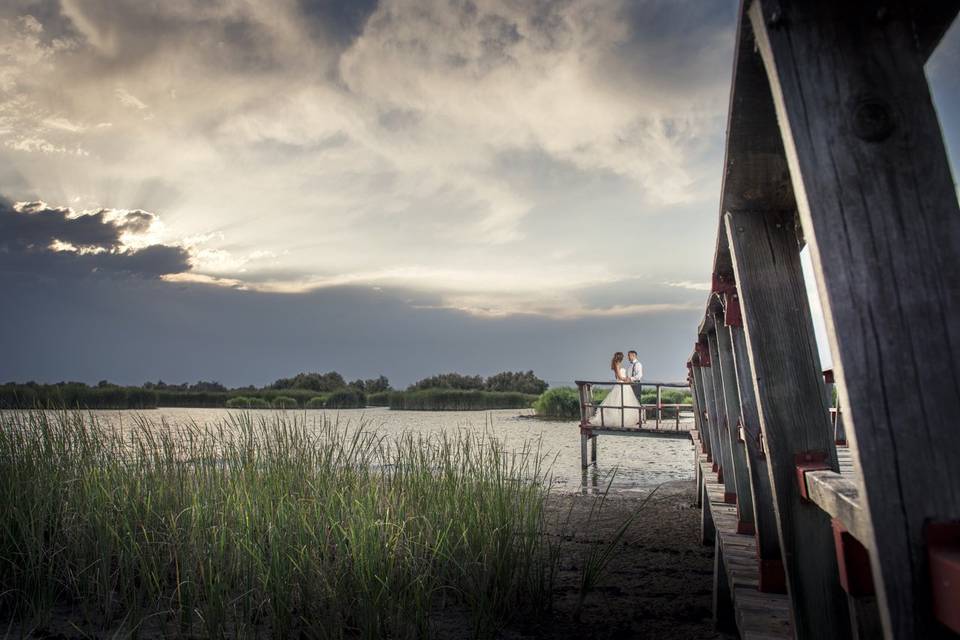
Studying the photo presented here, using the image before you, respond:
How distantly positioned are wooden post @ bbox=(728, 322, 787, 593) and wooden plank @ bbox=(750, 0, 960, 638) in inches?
54.9

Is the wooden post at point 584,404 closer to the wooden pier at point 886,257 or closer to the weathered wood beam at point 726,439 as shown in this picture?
the weathered wood beam at point 726,439

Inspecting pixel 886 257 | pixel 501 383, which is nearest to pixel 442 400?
pixel 501 383

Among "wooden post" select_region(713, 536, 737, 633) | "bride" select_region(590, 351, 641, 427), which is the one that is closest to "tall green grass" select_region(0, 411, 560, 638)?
"wooden post" select_region(713, 536, 737, 633)

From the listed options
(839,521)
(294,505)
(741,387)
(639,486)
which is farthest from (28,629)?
(639,486)

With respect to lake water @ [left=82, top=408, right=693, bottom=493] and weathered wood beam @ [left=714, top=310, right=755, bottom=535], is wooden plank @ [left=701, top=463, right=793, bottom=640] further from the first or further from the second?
lake water @ [left=82, top=408, right=693, bottom=493]

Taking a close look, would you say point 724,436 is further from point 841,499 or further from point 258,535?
point 841,499

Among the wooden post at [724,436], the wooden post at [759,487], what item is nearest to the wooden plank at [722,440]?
the wooden post at [724,436]

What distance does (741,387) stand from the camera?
2.31 m

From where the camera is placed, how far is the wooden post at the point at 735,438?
2.88 meters

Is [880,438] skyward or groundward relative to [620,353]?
groundward

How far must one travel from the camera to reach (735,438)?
2922 millimetres

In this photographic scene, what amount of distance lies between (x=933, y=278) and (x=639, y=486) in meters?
8.01

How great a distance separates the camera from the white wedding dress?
411 inches

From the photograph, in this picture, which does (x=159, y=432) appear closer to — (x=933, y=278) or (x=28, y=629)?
(x=28, y=629)
